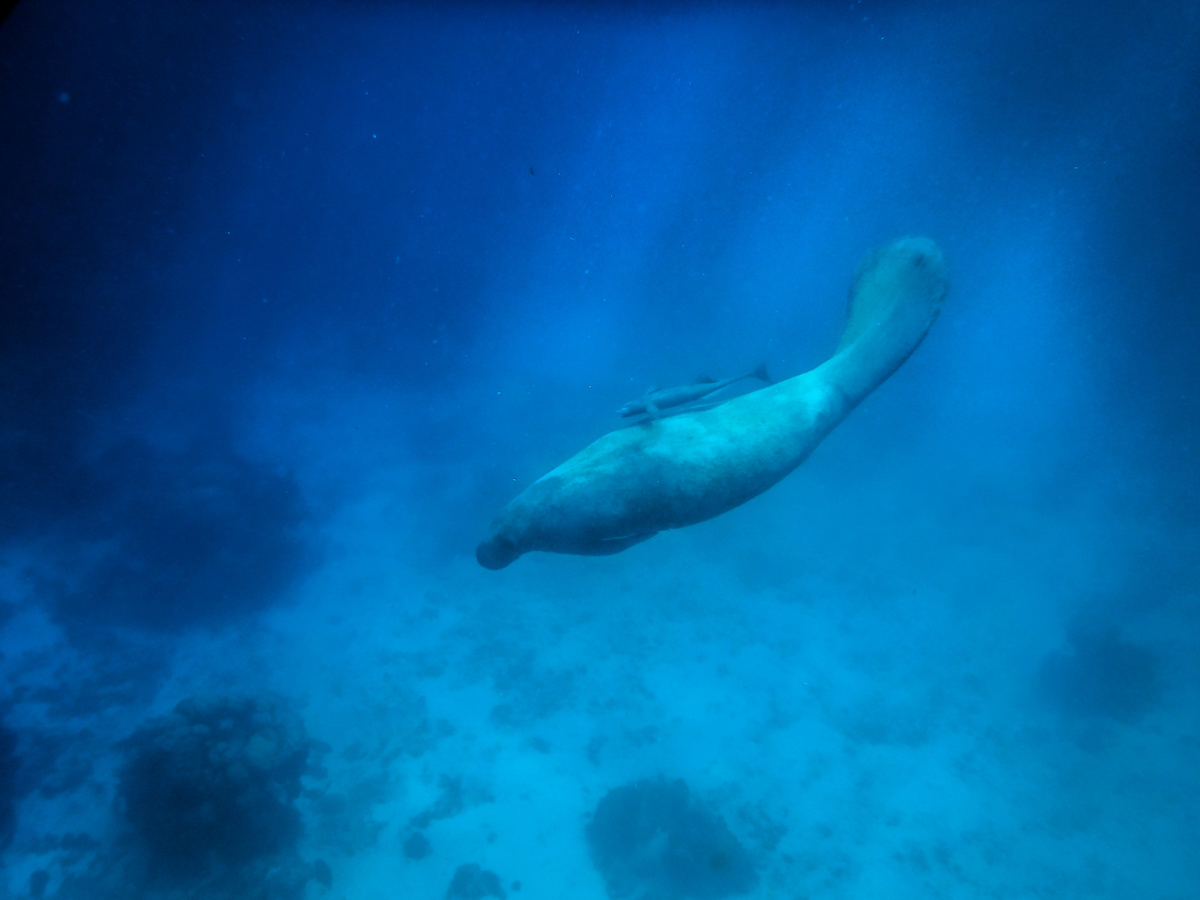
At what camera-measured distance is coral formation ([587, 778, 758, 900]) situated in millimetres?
8953

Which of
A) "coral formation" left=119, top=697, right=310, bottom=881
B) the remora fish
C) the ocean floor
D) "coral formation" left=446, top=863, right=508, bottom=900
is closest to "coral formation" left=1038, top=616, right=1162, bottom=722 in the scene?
the ocean floor

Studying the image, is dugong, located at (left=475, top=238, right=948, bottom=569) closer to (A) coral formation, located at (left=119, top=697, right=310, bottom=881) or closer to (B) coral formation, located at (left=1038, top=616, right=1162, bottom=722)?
(A) coral formation, located at (left=119, top=697, right=310, bottom=881)

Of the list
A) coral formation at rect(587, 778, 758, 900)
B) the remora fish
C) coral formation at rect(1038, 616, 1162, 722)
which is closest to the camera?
the remora fish

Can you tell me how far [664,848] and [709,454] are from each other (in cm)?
939

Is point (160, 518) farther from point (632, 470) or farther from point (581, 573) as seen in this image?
point (632, 470)

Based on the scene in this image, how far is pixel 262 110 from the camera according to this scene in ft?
85.1

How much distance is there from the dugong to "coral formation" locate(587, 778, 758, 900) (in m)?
8.58

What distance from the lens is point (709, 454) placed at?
3887 mm

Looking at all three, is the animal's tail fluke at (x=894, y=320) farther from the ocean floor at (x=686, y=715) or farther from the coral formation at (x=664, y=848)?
the ocean floor at (x=686, y=715)

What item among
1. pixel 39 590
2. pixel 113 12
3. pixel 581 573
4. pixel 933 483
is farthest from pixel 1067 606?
pixel 113 12

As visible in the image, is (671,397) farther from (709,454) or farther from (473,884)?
(473,884)

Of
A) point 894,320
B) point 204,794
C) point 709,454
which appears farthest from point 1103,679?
point 204,794

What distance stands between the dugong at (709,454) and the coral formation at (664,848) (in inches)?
338

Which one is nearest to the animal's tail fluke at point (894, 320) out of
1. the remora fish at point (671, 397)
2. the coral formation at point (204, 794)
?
the remora fish at point (671, 397)
